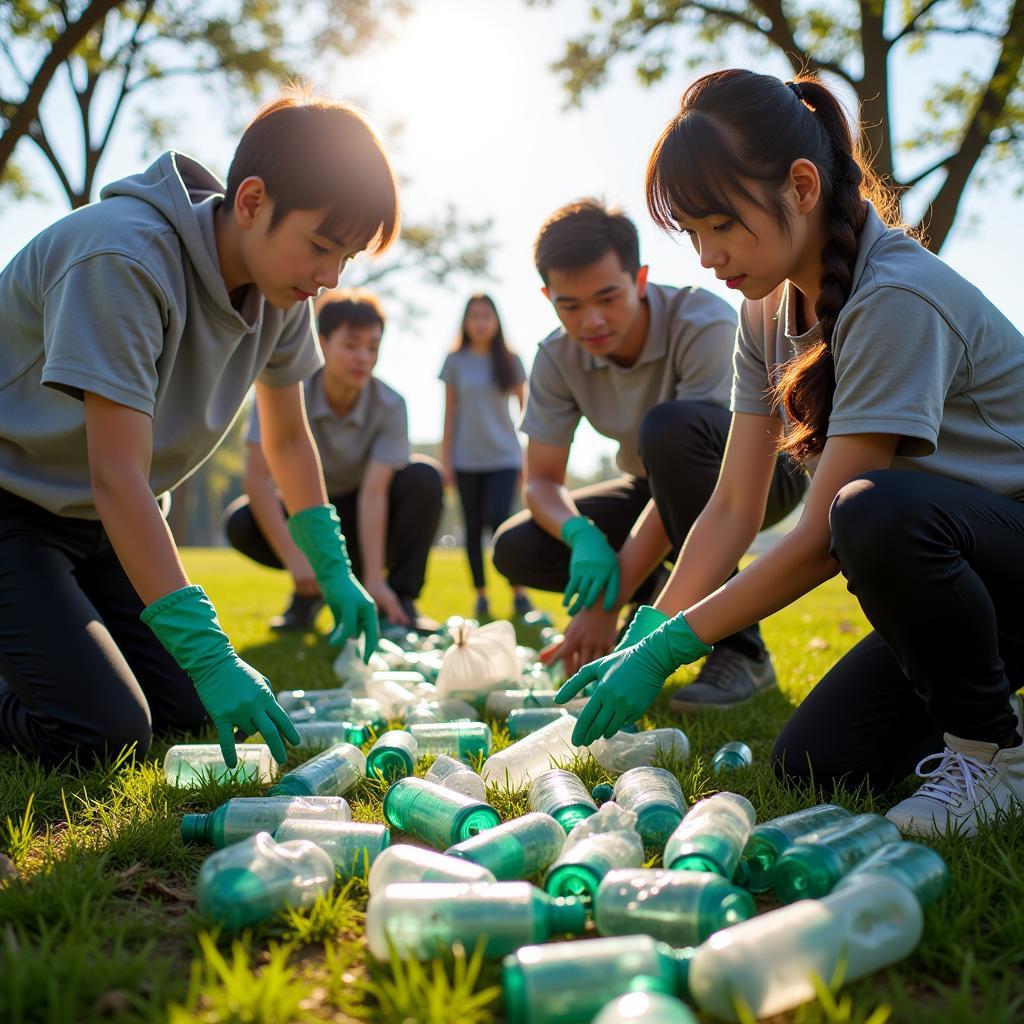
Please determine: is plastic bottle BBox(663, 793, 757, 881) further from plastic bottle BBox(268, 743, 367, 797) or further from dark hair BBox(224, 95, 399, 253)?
dark hair BBox(224, 95, 399, 253)

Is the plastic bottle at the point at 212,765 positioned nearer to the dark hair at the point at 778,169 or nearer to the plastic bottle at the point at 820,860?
the plastic bottle at the point at 820,860

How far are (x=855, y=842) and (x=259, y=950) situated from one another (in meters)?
1.14

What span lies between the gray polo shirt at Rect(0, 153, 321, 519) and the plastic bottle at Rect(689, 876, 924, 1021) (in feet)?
6.58

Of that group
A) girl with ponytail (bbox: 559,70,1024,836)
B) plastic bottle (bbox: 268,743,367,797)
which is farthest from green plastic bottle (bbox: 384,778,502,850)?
girl with ponytail (bbox: 559,70,1024,836)

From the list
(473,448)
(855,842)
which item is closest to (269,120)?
(855,842)

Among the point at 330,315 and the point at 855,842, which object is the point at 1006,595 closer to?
the point at 855,842

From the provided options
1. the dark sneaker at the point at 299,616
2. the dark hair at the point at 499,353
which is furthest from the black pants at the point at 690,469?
the dark hair at the point at 499,353

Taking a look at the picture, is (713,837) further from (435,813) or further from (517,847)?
(435,813)

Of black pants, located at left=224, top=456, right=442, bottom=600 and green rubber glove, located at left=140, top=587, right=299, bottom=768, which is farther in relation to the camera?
black pants, located at left=224, top=456, right=442, bottom=600

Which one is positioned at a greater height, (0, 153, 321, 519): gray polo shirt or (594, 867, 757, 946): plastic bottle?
(0, 153, 321, 519): gray polo shirt

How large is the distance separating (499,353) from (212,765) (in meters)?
5.46

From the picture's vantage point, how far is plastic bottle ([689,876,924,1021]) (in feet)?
4.38

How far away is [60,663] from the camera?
110 inches

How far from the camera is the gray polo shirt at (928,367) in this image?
7.13ft
